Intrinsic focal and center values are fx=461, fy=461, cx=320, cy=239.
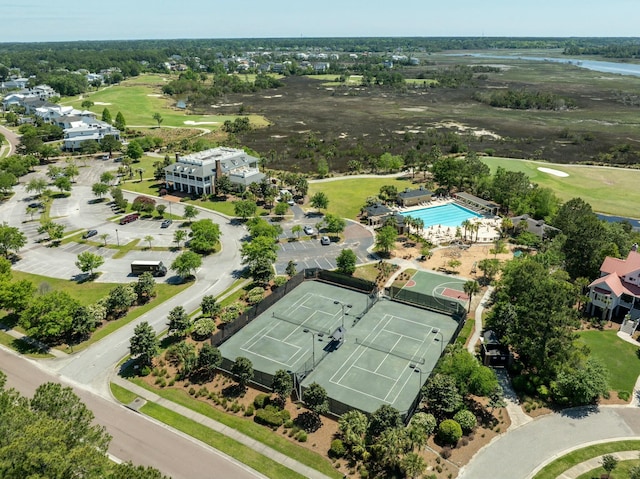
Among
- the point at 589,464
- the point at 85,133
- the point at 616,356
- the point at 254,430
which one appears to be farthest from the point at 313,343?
the point at 85,133

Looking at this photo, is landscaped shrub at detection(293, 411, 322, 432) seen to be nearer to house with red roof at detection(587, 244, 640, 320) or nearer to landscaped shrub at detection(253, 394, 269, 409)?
landscaped shrub at detection(253, 394, 269, 409)

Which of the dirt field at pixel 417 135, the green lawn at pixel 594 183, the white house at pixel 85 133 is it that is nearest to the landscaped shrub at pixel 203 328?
the dirt field at pixel 417 135

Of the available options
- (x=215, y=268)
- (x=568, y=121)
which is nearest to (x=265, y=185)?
(x=215, y=268)

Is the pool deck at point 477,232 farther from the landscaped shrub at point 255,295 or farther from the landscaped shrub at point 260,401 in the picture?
the landscaped shrub at point 260,401

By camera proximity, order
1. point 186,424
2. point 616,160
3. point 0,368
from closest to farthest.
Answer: point 186,424, point 0,368, point 616,160

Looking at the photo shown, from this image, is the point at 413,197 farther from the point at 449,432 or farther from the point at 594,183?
the point at 449,432

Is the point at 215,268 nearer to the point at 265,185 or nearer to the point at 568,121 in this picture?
the point at 265,185

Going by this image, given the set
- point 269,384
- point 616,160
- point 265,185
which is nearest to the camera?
point 269,384
